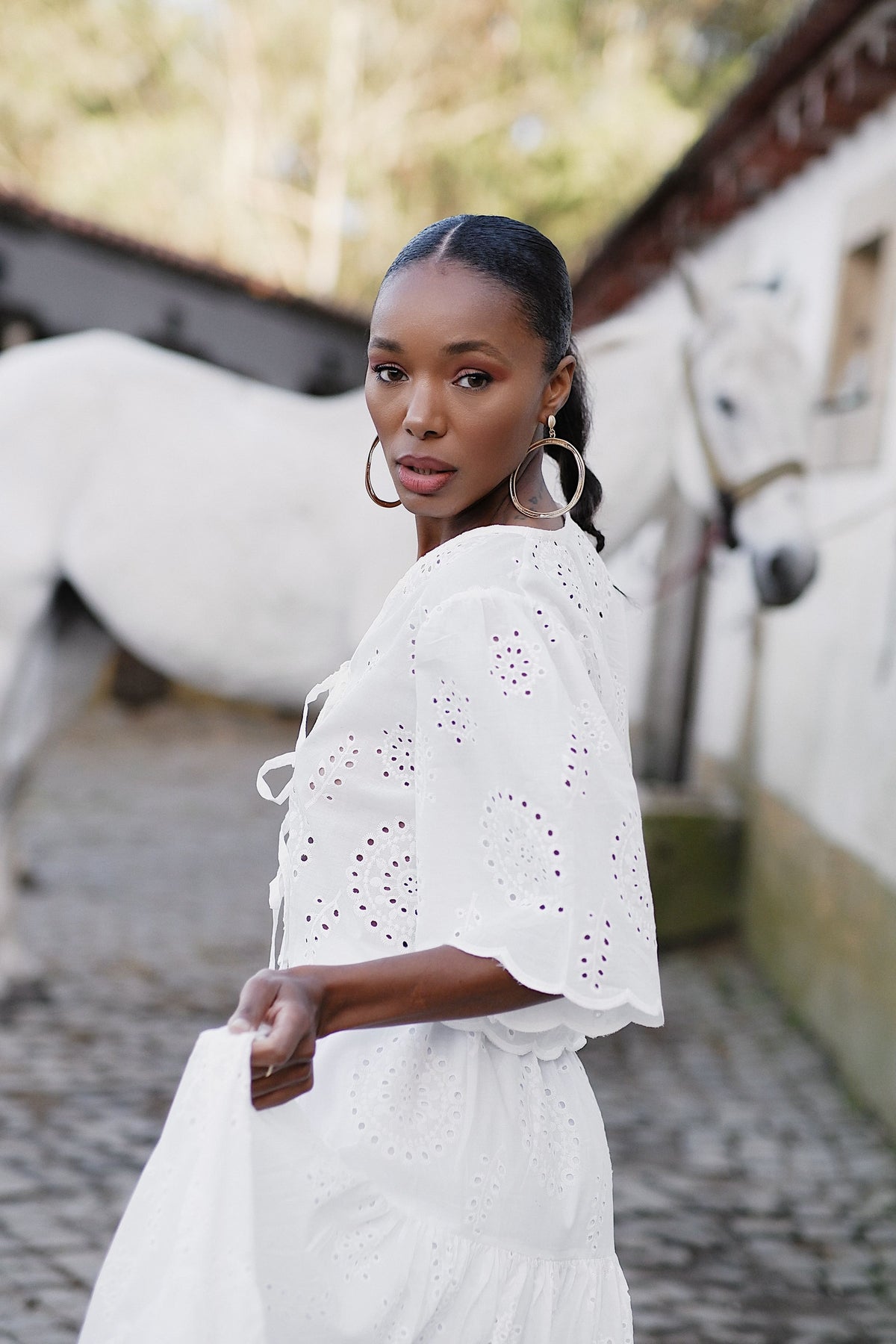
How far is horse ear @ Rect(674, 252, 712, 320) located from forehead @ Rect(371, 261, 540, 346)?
11.1 feet

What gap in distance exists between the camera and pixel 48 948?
5227 millimetres

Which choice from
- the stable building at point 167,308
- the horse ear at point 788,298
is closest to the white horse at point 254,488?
the horse ear at point 788,298

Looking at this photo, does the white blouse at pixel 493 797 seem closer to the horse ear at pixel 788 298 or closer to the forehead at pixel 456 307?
the forehead at pixel 456 307

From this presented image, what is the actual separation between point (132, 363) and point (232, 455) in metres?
0.48

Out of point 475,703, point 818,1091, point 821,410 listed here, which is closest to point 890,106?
point 821,410

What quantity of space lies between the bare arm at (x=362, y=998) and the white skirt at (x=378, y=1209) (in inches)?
1.1

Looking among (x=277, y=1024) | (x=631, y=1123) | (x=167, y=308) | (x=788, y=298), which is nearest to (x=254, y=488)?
(x=788, y=298)

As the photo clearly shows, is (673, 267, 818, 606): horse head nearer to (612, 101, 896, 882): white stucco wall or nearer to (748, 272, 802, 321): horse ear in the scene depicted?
(748, 272, 802, 321): horse ear

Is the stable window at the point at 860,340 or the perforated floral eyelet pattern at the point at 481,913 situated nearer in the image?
the perforated floral eyelet pattern at the point at 481,913

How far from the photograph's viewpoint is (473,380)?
119 centimetres

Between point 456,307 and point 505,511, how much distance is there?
19 cm

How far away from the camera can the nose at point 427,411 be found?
3.87 feet

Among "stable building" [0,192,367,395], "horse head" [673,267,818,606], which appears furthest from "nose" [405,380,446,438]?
"stable building" [0,192,367,395]

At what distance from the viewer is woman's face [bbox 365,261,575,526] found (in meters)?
1.17
